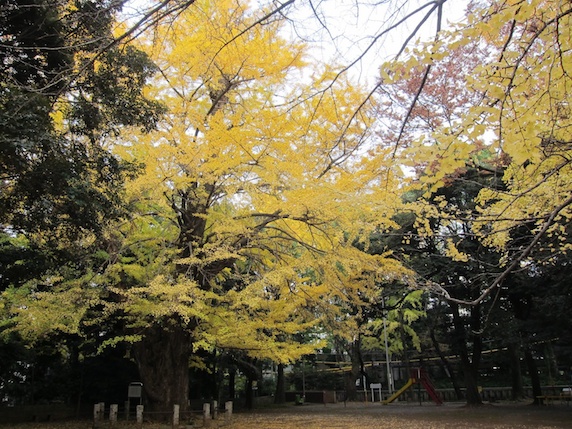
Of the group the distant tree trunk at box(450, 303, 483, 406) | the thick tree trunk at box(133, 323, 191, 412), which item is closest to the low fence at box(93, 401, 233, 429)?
the thick tree trunk at box(133, 323, 191, 412)

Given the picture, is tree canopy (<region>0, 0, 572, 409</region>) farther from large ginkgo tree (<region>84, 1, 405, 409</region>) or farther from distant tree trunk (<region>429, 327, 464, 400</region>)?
distant tree trunk (<region>429, 327, 464, 400</region>)

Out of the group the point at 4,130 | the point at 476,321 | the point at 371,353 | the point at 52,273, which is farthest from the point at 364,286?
the point at 371,353

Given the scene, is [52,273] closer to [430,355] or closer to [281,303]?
[281,303]

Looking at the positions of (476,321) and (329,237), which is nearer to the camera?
(329,237)

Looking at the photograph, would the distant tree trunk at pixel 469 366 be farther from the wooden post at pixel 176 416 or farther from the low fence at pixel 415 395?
the wooden post at pixel 176 416

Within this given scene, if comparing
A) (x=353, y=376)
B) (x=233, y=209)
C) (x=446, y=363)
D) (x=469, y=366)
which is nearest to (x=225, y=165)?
(x=233, y=209)

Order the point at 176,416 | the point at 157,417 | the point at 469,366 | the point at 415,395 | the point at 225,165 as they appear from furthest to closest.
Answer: the point at 415,395 → the point at 469,366 → the point at 157,417 → the point at 176,416 → the point at 225,165

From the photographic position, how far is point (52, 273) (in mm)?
8609

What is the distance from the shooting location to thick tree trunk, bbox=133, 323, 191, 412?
1008cm

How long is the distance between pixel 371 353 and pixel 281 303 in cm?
2343

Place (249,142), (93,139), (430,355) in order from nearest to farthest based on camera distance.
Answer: (93,139)
(249,142)
(430,355)

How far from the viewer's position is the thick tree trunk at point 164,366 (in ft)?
33.1

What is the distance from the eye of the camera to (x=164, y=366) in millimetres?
→ 10219

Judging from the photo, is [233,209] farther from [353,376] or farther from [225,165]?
[353,376]
